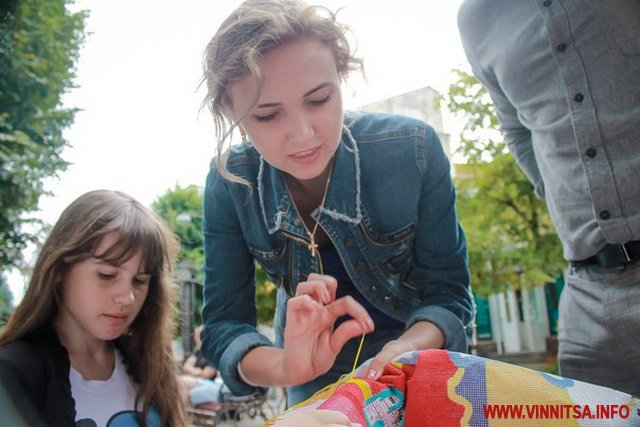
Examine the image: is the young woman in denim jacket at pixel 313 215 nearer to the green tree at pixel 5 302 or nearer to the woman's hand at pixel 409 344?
the woman's hand at pixel 409 344

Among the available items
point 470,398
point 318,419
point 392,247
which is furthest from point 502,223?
point 318,419

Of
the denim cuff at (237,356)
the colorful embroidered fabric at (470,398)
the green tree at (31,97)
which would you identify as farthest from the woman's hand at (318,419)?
the green tree at (31,97)

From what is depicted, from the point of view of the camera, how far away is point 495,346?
2.57 meters

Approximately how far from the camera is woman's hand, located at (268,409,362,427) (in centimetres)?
48

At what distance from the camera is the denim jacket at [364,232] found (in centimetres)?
84

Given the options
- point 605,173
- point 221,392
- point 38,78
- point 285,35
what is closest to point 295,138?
point 285,35

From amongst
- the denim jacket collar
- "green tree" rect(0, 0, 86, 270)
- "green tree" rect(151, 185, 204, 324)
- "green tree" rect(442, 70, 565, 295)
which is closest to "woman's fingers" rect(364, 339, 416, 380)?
the denim jacket collar

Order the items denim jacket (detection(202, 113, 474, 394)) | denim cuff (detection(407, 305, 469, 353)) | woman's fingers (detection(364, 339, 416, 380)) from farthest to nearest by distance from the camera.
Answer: denim jacket (detection(202, 113, 474, 394)), denim cuff (detection(407, 305, 469, 353)), woman's fingers (detection(364, 339, 416, 380))

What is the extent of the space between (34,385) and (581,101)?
96 cm

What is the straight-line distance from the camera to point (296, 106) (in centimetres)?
69

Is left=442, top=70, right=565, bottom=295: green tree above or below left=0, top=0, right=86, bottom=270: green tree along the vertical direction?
below

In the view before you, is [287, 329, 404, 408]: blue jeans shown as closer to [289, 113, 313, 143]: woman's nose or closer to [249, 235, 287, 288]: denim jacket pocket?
[249, 235, 287, 288]: denim jacket pocket

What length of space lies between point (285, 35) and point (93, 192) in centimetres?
70

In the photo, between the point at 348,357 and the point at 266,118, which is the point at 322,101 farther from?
the point at 348,357
